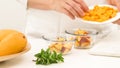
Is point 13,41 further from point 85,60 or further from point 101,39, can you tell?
point 101,39

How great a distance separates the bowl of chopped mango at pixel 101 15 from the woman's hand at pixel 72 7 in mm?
27

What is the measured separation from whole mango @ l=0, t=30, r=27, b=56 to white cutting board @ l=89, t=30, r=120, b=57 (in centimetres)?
28

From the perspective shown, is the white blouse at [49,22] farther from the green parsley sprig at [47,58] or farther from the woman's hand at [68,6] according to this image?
the green parsley sprig at [47,58]

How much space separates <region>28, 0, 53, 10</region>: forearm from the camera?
4.43ft

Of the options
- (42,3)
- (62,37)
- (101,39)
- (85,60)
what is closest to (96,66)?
(85,60)

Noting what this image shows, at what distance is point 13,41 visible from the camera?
3.07 ft

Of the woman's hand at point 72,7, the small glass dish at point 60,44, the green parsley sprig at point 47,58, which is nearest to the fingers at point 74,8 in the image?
the woman's hand at point 72,7

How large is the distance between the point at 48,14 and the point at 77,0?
8.8 inches

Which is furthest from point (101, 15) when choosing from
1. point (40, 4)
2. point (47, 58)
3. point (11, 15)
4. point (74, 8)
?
point (11, 15)

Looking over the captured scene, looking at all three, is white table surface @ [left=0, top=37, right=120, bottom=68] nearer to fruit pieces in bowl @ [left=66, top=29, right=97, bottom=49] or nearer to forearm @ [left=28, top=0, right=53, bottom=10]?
fruit pieces in bowl @ [left=66, top=29, right=97, bottom=49]

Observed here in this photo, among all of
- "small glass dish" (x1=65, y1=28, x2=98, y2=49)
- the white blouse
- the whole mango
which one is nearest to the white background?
the white blouse

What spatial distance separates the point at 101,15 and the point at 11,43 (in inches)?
19.6

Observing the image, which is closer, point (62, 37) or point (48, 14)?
point (62, 37)

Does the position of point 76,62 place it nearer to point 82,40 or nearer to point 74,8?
point 82,40
